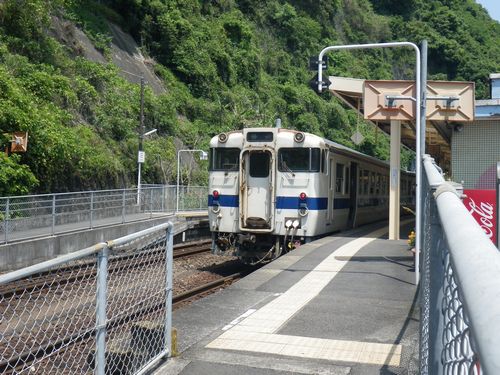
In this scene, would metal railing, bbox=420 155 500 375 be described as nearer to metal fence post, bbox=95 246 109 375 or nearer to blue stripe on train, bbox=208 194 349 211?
metal fence post, bbox=95 246 109 375

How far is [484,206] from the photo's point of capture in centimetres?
795

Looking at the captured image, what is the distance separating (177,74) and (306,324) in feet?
106

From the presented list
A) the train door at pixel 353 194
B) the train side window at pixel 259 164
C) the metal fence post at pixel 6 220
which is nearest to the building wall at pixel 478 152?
the train door at pixel 353 194

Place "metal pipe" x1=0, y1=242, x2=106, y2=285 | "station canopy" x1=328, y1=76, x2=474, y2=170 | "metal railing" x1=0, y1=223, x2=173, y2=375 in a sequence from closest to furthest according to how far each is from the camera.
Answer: "metal pipe" x1=0, y1=242, x2=106, y2=285 → "metal railing" x1=0, y1=223, x2=173, y2=375 → "station canopy" x1=328, y1=76, x2=474, y2=170

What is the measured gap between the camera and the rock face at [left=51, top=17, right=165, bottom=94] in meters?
27.9

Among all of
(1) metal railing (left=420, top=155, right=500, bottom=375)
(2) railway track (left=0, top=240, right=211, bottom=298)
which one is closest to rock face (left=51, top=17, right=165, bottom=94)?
(2) railway track (left=0, top=240, right=211, bottom=298)

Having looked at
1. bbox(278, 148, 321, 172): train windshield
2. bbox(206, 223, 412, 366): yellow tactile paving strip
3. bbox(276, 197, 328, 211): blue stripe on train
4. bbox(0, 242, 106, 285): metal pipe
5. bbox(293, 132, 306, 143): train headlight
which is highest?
bbox(293, 132, 306, 143): train headlight

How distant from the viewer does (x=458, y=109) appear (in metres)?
13.4

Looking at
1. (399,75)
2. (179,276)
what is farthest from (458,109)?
(399,75)

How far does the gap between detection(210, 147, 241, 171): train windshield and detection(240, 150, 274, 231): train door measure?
0.27 m

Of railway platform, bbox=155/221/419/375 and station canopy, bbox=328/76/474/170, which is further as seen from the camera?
station canopy, bbox=328/76/474/170

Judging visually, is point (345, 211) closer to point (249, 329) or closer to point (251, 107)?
point (249, 329)

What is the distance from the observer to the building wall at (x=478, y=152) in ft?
49.6

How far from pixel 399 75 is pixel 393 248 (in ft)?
199
